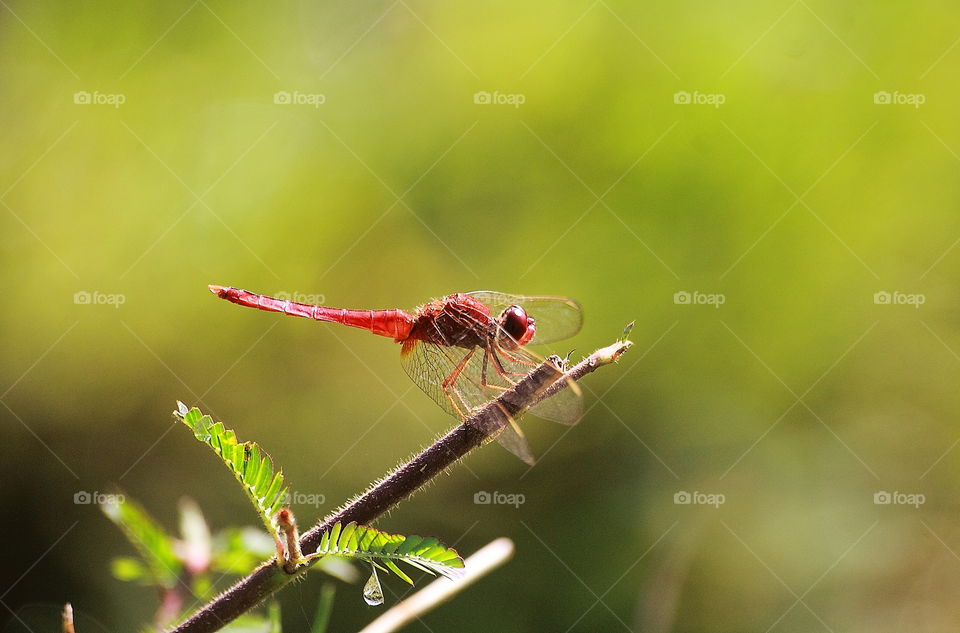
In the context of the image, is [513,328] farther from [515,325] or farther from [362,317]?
[362,317]

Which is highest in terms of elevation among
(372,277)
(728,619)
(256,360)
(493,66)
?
(493,66)

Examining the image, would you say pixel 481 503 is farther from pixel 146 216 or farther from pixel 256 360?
pixel 146 216

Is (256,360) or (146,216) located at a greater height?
(146,216)

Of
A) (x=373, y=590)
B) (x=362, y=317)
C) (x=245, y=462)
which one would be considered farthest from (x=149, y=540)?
(x=362, y=317)

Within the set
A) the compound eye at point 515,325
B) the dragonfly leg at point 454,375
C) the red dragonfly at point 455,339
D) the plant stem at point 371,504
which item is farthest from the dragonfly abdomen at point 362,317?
the plant stem at point 371,504

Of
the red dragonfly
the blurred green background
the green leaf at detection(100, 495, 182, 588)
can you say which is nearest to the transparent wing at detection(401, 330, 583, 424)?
the red dragonfly

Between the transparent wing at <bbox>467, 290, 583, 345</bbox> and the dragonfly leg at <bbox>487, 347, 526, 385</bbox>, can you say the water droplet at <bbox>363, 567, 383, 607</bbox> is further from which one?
the transparent wing at <bbox>467, 290, 583, 345</bbox>

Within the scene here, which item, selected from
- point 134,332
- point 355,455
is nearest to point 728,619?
point 355,455

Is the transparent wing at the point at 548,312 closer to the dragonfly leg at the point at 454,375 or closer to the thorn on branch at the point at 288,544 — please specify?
the dragonfly leg at the point at 454,375
